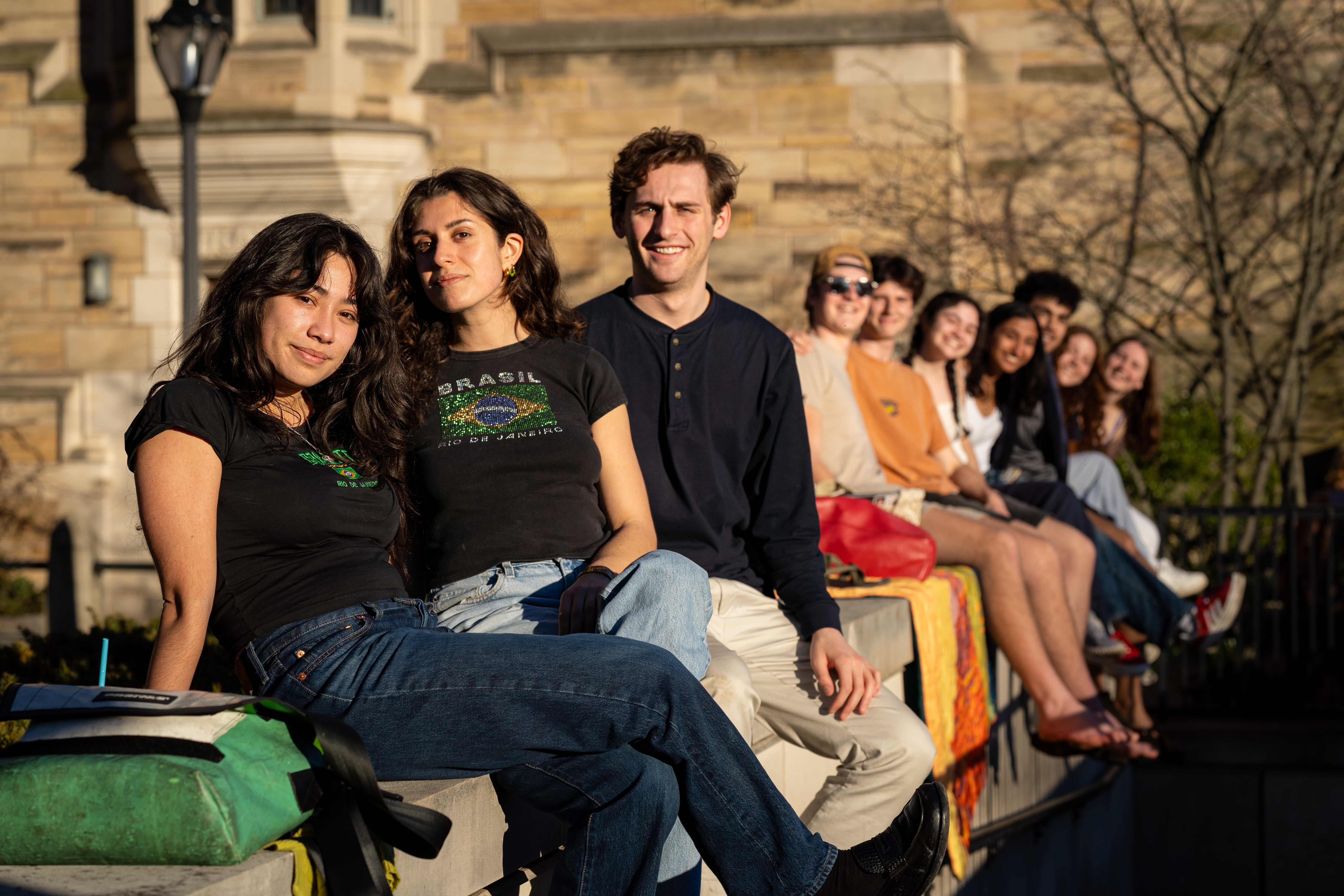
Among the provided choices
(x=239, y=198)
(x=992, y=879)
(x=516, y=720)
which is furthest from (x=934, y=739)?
(x=239, y=198)

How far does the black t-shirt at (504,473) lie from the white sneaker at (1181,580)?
5475 millimetres

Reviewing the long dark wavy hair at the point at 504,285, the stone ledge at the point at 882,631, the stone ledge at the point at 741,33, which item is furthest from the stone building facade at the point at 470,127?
the long dark wavy hair at the point at 504,285

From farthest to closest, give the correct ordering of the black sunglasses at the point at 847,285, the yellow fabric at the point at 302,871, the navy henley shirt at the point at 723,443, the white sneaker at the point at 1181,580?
1. the white sneaker at the point at 1181,580
2. the black sunglasses at the point at 847,285
3. the navy henley shirt at the point at 723,443
4. the yellow fabric at the point at 302,871

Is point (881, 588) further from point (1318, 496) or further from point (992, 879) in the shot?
point (1318, 496)

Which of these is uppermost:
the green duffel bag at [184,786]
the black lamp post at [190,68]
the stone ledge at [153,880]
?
the black lamp post at [190,68]

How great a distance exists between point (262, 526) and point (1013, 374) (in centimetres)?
474

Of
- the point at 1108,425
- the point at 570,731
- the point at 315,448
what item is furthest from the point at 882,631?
the point at 1108,425

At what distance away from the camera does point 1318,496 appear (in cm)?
985

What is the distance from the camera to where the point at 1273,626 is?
8.77m

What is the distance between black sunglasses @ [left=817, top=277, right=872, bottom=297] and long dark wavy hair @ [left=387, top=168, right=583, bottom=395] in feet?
6.82

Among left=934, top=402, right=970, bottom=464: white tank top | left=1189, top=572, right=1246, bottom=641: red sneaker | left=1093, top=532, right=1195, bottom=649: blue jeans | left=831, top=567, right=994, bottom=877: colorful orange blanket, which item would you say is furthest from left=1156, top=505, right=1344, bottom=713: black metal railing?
left=831, top=567, right=994, bottom=877: colorful orange blanket

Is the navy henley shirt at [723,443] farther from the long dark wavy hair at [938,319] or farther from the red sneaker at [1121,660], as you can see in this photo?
the red sneaker at [1121,660]

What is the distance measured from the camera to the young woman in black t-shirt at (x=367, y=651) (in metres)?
2.29

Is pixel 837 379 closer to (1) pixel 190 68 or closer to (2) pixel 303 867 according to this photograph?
(2) pixel 303 867
